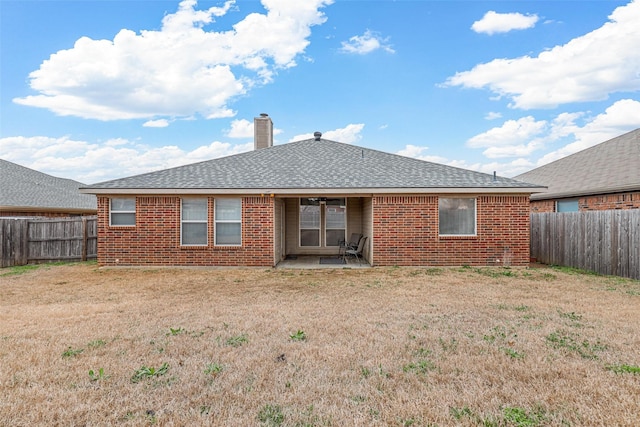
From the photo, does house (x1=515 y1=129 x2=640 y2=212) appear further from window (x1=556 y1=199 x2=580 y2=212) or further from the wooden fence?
the wooden fence

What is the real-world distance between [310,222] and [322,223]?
0.47 metres

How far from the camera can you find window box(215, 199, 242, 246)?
1080 centimetres

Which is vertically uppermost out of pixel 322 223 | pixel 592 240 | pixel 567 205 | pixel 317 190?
pixel 317 190

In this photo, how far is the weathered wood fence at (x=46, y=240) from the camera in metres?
11.5

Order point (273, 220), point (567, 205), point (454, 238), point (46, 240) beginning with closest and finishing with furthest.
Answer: point (454, 238)
point (273, 220)
point (46, 240)
point (567, 205)

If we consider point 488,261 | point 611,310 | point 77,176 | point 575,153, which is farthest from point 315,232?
point 77,176

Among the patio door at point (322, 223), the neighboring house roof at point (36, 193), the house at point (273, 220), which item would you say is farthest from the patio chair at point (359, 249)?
the neighboring house roof at point (36, 193)

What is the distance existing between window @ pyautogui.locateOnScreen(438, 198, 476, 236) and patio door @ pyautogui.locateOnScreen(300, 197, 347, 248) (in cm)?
411

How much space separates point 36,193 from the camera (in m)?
17.2

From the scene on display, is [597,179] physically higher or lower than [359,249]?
higher

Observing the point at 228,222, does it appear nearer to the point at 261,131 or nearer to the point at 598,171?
the point at 261,131

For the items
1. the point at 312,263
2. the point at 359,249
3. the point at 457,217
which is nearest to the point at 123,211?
the point at 312,263

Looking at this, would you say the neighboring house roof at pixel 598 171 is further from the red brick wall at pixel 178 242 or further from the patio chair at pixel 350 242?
the red brick wall at pixel 178 242

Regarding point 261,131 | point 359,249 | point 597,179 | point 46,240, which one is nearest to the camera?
point 46,240
